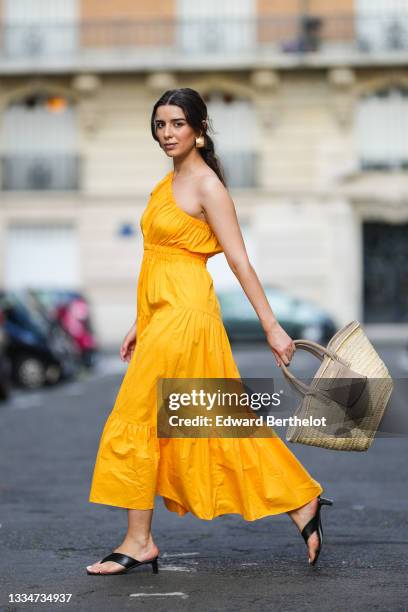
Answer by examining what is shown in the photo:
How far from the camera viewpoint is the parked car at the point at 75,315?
21438 mm

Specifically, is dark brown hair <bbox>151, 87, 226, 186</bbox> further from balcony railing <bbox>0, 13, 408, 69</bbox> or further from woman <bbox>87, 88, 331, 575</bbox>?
balcony railing <bbox>0, 13, 408, 69</bbox>

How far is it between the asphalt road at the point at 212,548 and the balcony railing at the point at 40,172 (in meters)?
24.3

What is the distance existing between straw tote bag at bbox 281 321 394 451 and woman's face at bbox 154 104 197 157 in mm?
889

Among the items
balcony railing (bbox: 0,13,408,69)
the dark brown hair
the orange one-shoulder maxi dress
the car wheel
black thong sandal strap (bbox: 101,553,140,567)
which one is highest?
balcony railing (bbox: 0,13,408,69)

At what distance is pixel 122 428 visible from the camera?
523cm

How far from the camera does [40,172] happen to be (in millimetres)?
34312

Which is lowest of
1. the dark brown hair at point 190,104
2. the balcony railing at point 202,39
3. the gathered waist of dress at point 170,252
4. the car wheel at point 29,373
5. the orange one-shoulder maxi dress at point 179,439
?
the car wheel at point 29,373

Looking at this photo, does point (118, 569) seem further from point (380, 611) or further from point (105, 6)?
point (105, 6)

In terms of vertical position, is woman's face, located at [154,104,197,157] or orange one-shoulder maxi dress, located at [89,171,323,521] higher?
woman's face, located at [154,104,197,157]

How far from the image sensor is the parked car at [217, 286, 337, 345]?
28469 mm

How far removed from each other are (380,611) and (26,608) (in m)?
1.14

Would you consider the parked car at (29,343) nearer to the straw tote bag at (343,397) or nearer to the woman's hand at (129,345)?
the woman's hand at (129,345)

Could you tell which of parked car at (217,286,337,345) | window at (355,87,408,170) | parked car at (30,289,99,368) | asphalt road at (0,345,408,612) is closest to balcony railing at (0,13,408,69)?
window at (355,87,408,170)

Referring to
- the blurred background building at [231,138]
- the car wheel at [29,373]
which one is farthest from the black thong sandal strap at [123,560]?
the blurred background building at [231,138]
